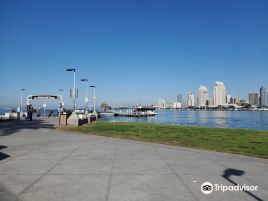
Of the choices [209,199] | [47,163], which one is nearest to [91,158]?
[47,163]

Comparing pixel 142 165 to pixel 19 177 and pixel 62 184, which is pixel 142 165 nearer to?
pixel 62 184

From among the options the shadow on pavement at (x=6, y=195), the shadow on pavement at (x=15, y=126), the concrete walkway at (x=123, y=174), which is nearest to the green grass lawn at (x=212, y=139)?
the concrete walkway at (x=123, y=174)

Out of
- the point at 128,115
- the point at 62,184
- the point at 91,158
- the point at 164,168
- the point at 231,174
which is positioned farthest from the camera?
the point at 128,115

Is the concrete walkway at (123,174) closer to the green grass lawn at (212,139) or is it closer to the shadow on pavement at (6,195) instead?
the shadow on pavement at (6,195)

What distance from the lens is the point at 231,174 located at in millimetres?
8891

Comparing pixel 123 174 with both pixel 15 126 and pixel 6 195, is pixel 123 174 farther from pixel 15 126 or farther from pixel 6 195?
pixel 15 126

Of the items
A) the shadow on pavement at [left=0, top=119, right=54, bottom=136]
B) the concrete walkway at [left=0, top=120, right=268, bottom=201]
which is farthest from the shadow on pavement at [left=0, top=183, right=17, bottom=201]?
the shadow on pavement at [left=0, top=119, right=54, bottom=136]

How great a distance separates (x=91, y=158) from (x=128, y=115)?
143 m

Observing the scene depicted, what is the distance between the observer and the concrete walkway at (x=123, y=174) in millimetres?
6820

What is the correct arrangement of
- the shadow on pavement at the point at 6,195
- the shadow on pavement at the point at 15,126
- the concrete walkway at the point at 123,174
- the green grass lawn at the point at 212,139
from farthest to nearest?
the shadow on pavement at the point at 15,126 < the green grass lawn at the point at 212,139 < the concrete walkway at the point at 123,174 < the shadow on pavement at the point at 6,195

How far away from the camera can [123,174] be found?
8695 millimetres

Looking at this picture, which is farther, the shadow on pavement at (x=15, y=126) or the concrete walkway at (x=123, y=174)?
the shadow on pavement at (x=15, y=126)

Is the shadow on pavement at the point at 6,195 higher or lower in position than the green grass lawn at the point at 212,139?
lower

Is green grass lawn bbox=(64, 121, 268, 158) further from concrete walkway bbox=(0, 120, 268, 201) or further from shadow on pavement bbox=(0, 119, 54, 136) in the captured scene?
shadow on pavement bbox=(0, 119, 54, 136)
